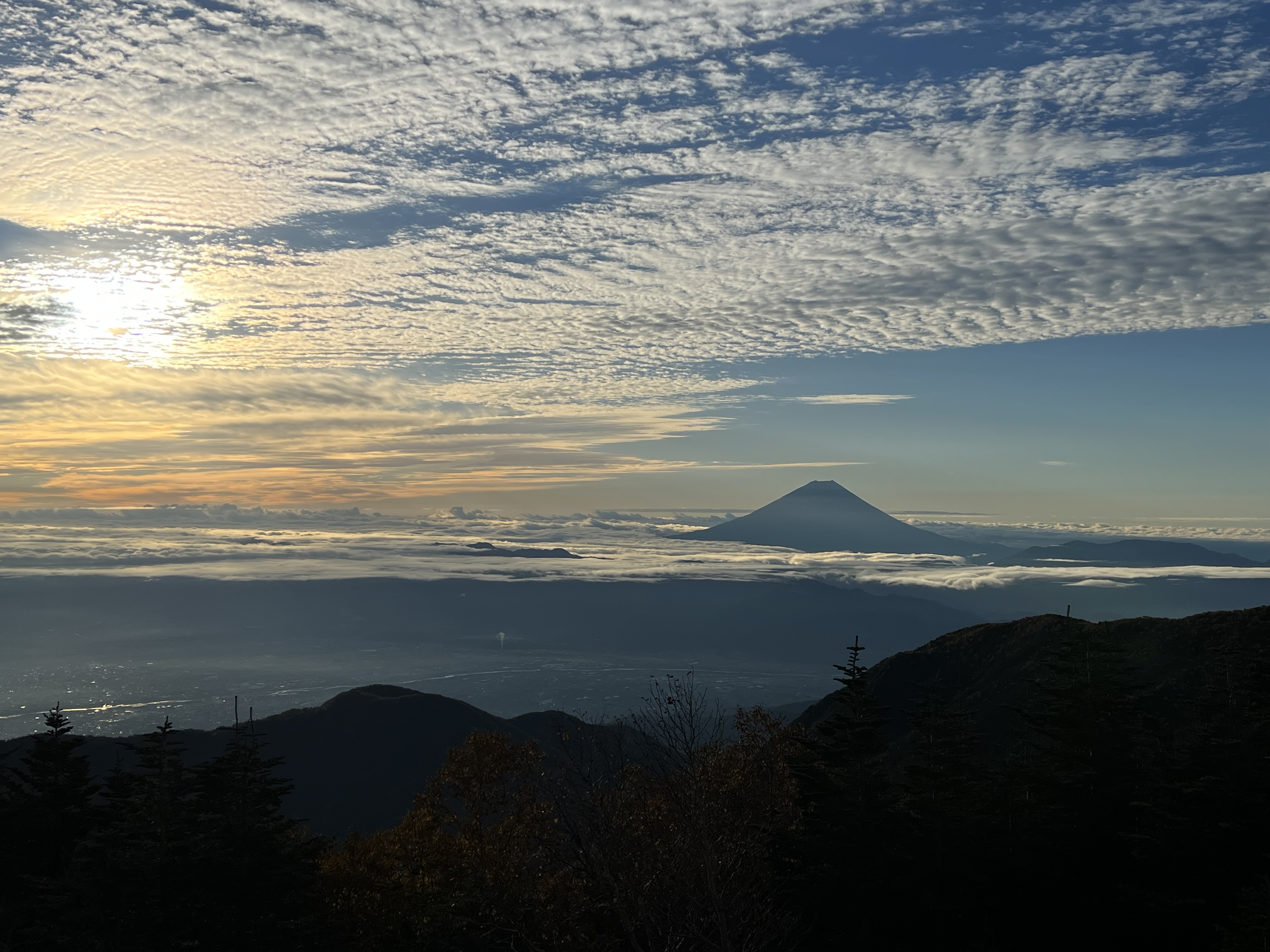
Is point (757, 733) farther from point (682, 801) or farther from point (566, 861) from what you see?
point (682, 801)

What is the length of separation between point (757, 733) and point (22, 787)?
41829 mm

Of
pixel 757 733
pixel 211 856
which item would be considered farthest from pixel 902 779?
pixel 211 856

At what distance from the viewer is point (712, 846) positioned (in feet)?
84.0

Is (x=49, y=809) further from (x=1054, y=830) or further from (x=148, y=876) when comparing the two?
(x=1054, y=830)

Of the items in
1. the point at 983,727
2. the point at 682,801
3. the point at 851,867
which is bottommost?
the point at 983,727

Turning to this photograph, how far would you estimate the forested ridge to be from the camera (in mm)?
30172

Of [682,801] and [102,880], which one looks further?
[102,880]

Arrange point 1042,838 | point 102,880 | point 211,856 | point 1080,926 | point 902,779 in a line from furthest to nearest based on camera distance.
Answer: point 902,779 < point 1042,838 < point 1080,926 < point 211,856 < point 102,880

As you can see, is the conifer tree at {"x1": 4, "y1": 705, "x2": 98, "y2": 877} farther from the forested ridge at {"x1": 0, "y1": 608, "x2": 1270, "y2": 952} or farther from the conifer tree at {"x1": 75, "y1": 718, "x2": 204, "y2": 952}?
the conifer tree at {"x1": 75, "y1": 718, "x2": 204, "y2": 952}

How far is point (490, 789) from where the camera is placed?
5253 centimetres

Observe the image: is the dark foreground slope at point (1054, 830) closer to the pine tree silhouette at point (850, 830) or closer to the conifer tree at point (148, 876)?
the pine tree silhouette at point (850, 830)

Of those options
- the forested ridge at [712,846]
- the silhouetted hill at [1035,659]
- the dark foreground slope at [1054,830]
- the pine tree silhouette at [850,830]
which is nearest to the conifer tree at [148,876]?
the forested ridge at [712,846]

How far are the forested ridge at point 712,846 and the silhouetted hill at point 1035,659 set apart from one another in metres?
22.1

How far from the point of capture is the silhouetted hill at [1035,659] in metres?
116
